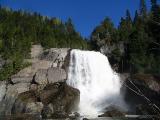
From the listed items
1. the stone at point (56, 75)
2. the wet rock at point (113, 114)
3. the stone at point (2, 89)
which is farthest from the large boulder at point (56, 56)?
the wet rock at point (113, 114)

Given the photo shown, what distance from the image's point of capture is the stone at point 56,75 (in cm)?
5150

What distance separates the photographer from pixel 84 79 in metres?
54.1

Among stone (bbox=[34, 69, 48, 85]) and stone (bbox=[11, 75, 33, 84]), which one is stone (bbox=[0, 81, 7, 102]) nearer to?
stone (bbox=[11, 75, 33, 84])

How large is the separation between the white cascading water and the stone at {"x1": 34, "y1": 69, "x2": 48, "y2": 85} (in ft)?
13.3

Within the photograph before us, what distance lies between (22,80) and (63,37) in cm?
5262

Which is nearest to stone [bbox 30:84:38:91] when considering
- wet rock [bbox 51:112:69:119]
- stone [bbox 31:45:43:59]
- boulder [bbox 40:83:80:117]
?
boulder [bbox 40:83:80:117]

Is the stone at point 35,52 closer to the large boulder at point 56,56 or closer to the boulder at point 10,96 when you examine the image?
the large boulder at point 56,56

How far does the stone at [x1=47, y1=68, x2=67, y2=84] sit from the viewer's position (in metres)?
51.5

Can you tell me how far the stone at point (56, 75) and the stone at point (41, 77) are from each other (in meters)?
0.68

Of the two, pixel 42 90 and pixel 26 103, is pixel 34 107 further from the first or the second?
pixel 42 90

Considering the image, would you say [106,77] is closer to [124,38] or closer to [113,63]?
[113,63]

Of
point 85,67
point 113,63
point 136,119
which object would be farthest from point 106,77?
point 136,119

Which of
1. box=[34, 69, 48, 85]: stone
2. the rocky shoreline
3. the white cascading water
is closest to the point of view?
the rocky shoreline

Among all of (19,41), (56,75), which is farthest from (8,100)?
(19,41)
